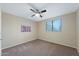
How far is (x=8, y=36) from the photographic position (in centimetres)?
262

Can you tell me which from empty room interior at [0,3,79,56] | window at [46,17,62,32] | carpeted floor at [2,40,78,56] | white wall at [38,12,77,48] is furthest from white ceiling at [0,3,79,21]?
carpeted floor at [2,40,78,56]

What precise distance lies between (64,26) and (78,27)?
2.45 feet

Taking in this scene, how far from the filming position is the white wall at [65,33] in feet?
9.09

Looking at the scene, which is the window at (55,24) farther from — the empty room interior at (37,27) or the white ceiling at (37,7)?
the white ceiling at (37,7)

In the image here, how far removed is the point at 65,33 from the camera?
10.3ft

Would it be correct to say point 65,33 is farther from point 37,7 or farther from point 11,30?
point 11,30

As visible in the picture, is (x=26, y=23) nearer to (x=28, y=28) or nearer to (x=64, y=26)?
(x=28, y=28)

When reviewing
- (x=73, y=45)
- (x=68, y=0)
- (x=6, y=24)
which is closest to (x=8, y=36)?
(x=6, y=24)

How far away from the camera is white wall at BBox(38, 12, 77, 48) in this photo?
9.09 feet

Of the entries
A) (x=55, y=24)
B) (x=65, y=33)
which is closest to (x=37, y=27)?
(x=55, y=24)

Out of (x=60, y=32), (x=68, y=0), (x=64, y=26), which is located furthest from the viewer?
(x=60, y=32)

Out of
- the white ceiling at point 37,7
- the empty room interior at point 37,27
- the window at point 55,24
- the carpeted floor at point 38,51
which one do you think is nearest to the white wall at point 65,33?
the empty room interior at point 37,27

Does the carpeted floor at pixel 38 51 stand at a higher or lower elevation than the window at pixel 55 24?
lower

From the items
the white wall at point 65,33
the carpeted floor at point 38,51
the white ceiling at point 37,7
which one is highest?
the white ceiling at point 37,7
